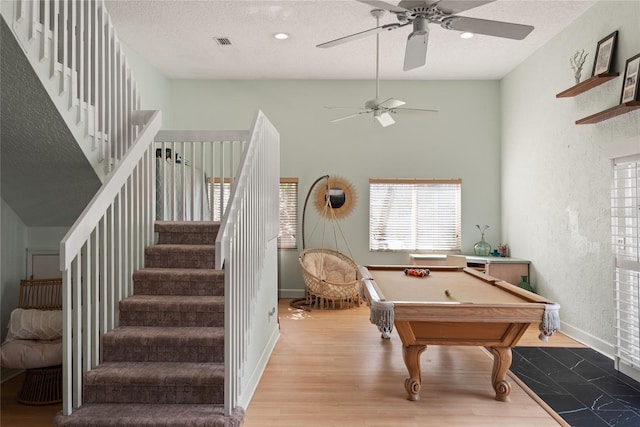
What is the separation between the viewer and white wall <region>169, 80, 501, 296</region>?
7.04 meters

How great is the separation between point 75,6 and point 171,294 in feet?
7.33

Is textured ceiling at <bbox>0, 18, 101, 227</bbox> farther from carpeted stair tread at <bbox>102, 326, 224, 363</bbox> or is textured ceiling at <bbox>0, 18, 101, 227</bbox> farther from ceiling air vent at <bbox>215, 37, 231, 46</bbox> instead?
ceiling air vent at <bbox>215, 37, 231, 46</bbox>

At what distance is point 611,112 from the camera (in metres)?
3.90

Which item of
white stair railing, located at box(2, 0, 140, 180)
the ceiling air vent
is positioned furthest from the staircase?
the ceiling air vent

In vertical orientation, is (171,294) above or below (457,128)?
below

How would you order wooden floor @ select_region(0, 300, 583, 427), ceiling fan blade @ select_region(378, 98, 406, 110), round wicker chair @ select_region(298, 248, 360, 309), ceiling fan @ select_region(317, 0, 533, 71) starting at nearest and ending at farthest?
ceiling fan @ select_region(317, 0, 533, 71) < wooden floor @ select_region(0, 300, 583, 427) < ceiling fan blade @ select_region(378, 98, 406, 110) < round wicker chair @ select_region(298, 248, 360, 309)

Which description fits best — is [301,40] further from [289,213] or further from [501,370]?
[501,370]

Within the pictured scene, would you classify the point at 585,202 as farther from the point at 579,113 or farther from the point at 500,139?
the point at 500,139

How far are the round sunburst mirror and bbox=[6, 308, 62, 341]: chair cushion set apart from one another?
4338 millimetres

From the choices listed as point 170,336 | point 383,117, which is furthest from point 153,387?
point 383,117

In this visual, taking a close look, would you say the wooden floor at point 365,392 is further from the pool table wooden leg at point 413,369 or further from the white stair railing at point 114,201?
the white stair railing at point 114,201

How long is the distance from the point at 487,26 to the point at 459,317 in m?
1.89

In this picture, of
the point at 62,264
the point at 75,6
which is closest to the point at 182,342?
the point at 62,264

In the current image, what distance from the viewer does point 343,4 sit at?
14.7ft
